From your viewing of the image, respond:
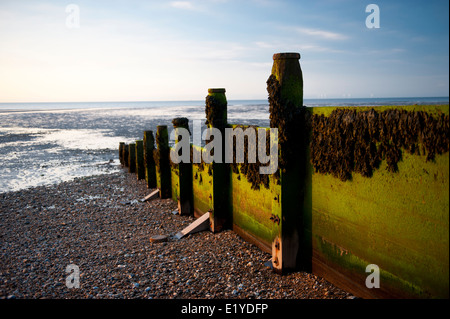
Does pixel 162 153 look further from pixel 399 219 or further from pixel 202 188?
pixel 399 219

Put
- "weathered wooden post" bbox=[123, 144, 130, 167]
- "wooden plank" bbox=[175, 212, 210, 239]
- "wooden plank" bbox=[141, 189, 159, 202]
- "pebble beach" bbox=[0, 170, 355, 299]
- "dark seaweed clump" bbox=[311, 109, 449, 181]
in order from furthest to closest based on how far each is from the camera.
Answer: "weathered wooden post" bbox=[123, 144, 130, 167] < "wooden plank" bbox=[141, 189, 159, 202] < "wooden plank" bbox=[175, 212, 210, 239] < "pebble beach" bbox=[0, 170, 355, 299] < "dark seaweed clump" bbox=[311, 109, 449, 181]

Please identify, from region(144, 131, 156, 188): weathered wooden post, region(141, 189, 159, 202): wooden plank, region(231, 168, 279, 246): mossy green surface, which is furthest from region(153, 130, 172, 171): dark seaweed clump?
region(231, 168, 279, 246): mossy green surface

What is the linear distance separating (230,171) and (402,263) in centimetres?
397

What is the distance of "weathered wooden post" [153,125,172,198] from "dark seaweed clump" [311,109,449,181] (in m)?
6.31

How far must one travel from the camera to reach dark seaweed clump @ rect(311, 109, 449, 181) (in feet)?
10.2

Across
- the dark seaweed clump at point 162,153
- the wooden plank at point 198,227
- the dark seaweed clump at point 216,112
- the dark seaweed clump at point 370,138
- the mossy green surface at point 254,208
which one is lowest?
the wooden plank at point 198,227

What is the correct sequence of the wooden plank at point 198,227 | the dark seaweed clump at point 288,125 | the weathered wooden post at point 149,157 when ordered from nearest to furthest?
1. the dark seaweed clump at point 288,125
2. the wooden plank at point 198,227
3. the weathered wooden post at point 149,157

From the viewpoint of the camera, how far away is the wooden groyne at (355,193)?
3.21 meters

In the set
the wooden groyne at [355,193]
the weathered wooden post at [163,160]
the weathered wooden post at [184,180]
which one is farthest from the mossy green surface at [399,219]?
the weathered wooden post at [163,160]

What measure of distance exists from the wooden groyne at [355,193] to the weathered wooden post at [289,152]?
1cm

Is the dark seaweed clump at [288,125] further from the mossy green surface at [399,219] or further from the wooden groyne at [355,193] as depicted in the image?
the mossy green surface at [399,219]

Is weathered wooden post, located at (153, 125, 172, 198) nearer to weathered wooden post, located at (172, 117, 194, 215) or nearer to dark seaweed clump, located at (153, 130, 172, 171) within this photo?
dark seaweed clump, located at (153, 130, 172, 171)

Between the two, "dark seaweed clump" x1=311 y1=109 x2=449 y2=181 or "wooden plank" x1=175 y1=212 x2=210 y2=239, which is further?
"wooden plank" x1=175 y1=212 x2=210 y2=239

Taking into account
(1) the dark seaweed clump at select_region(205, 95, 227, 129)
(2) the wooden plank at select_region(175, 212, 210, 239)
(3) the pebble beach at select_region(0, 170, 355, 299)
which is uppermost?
(1) the dark seaweed clump at select_region(205, 95, 227, 129)
